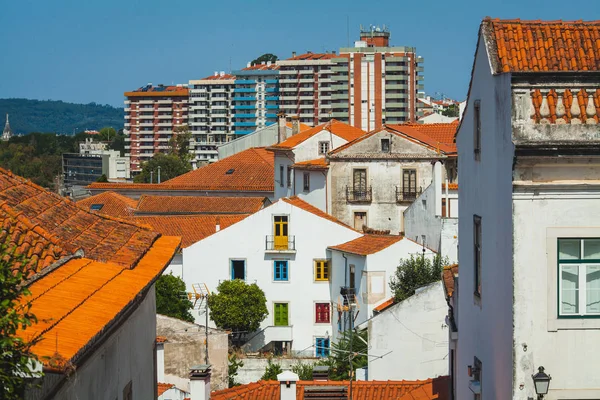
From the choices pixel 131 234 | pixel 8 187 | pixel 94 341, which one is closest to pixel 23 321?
pixel 94 341

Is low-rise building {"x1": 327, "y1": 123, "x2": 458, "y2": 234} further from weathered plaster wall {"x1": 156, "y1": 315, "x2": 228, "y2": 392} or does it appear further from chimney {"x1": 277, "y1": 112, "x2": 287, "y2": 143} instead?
chimney {"x1": 277, "y1": 112, "x2": 287, "y2": 143}

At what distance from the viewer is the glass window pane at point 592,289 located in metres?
15.0

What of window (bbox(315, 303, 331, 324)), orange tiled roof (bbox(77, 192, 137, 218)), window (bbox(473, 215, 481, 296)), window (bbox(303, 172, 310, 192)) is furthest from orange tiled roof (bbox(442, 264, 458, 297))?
orange tiled roof (bbox(77, 192, 137, 218))

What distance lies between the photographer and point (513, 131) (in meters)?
15.1

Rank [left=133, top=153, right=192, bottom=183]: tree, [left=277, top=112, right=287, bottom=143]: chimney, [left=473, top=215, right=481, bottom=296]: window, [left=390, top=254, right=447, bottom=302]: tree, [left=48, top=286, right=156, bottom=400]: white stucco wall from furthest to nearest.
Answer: [left=133, top=153, right=192, bottom=183]: tree, [left=277, top=112, right=287, bottom=143]: chimney, [left=390, top=254, right=447, bottom=302]: tree, [left=473, top=215, right=481, bottom=296]: window, [left=48, top=286, right=156, bottom=400]: white stucco wall

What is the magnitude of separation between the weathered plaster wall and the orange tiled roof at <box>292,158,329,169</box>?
2541 cm

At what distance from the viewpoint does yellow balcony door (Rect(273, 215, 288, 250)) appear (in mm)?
59812

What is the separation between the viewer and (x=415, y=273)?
4997cm

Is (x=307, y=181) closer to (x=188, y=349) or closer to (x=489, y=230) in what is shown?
(x=188, y=349)

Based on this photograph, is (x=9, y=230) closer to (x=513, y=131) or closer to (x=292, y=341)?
(x=513, y=131)

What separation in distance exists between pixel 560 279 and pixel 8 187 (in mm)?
6303

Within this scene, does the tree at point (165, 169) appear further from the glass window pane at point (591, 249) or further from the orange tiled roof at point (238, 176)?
the glass window pane at point (591, 249)

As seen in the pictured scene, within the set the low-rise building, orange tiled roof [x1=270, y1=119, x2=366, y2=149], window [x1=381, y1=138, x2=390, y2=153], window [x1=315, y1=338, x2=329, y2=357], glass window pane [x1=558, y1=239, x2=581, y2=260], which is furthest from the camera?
orange tiled roof [x1=270, y1=119, x2=366, y2=149]

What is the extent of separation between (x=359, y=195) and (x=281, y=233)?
1021 centimetres
